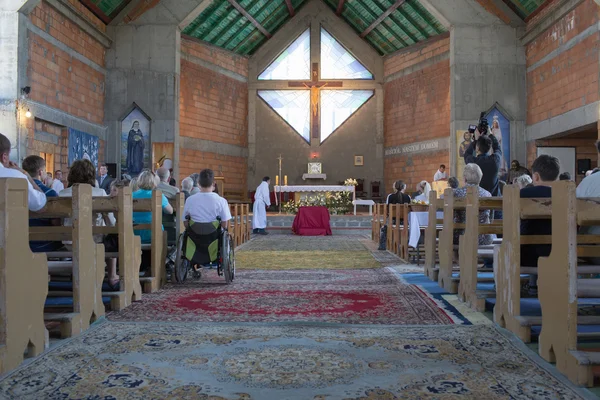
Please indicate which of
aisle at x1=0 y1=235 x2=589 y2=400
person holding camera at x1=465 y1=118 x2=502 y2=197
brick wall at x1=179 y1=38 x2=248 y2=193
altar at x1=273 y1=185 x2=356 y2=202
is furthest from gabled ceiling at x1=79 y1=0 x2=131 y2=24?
aisle at x1=0 y1=235 x2=589 y2=400

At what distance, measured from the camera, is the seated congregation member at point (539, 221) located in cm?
365

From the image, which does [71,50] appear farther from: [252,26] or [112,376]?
[112,376]

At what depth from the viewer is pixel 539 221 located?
145 inches

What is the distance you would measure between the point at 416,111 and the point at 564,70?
5.58 m

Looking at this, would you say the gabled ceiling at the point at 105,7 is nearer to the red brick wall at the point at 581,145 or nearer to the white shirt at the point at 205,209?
the white shirt at the point at 205,209

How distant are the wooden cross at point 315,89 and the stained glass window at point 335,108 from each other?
0.22 meters

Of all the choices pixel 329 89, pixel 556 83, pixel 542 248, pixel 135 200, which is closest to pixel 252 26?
pixel 329 89

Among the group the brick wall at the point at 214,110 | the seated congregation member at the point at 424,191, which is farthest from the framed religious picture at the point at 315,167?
the seated congregation member at the point at 424,191

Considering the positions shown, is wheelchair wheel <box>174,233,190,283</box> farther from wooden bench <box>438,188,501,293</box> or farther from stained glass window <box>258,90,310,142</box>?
stained glass window <box>258,90,310,142</box>

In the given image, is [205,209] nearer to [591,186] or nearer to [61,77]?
[591,186]

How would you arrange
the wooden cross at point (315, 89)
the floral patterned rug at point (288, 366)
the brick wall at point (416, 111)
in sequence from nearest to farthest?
the floral patterned rug at point (288, 366) → the brick wall at point (416, 111) → the wooden cross at point (315, 89)

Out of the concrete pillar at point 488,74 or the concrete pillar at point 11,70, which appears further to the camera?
the concrete pillar at point 488,74

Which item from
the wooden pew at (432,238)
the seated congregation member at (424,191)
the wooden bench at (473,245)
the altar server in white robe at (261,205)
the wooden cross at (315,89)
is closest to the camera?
the wooden bench at (473,245)

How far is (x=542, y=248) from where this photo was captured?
3.63m
